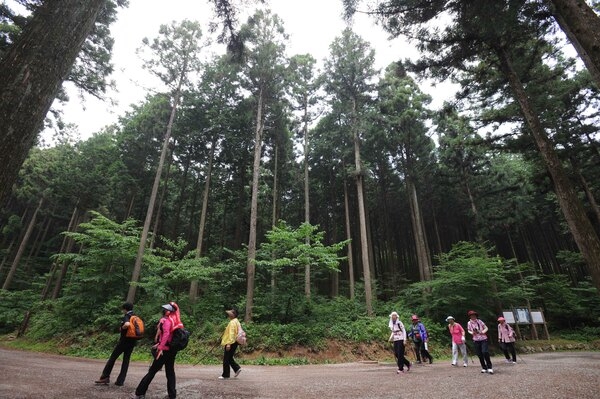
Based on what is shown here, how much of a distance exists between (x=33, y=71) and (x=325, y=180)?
83.4ft

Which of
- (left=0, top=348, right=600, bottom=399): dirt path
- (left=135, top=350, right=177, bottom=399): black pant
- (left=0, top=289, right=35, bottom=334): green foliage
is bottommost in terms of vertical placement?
(left=0, top=348, right=600, bottom=399): dirt path

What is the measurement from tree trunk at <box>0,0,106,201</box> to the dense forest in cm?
404

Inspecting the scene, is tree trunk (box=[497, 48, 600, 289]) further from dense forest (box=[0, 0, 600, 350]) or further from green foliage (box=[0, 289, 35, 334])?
green foliage (box=[0, 289, 35, 334])

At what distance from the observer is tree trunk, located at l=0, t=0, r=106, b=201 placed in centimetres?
247

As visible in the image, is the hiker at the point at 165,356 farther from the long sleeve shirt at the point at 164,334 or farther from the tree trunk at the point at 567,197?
the tree trunk at the point at 567,197

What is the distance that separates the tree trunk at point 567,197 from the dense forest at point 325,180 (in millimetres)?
41

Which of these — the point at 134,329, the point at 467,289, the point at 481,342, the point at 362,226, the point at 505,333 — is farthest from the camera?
the point at 362,226

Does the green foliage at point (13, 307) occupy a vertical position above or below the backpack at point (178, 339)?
above

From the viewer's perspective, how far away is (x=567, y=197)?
24.0ft

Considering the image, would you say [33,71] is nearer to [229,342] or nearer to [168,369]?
[168,369]

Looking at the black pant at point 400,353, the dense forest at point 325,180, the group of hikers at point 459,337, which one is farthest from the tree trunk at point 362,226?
the black pant at point 400,353

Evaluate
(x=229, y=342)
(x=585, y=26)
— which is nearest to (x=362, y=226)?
(x=229, y=342)

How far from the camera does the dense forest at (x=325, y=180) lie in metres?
10.2

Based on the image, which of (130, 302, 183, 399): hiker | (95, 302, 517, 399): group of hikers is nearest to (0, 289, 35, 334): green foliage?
(95, 302, 517, 399): group of hikers
